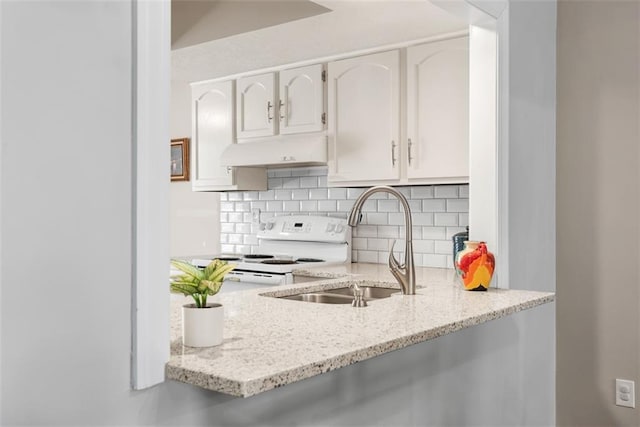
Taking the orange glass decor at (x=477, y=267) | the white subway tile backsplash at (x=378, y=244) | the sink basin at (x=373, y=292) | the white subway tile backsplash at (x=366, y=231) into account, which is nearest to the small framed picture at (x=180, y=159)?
the white subway tile backsplash at (x=366, y=231)

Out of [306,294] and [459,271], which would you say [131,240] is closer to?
[306,294]

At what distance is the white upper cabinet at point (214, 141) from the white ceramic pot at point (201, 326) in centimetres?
295

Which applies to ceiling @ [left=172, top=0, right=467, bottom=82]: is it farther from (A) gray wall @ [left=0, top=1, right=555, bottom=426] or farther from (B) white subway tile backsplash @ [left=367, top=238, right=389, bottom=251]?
(A) gray wall @ [left=0, top=1, right=555, bottom=426]

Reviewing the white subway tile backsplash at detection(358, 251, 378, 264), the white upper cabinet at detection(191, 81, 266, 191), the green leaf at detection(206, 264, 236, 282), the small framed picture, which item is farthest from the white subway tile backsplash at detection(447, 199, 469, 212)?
the green leaf at detection(206, 264, 236, 282)

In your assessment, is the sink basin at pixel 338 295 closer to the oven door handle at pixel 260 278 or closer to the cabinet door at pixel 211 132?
the oven door handle at pixel 260 278

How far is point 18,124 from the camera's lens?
3.76 ft

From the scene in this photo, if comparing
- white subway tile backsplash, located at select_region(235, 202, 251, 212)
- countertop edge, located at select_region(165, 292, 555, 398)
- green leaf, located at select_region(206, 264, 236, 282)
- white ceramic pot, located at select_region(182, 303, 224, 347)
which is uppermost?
white subway tile backsplash, located at select_region(235, 202, 251, 212)

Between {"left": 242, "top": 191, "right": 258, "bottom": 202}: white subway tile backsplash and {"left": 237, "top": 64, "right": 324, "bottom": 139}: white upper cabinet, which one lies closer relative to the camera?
{"left": 237, "top": 64, "right": 324, "bottom": 139}: white upper cabinet

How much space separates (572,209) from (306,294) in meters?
1.62

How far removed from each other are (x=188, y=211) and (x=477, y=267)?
3021mm

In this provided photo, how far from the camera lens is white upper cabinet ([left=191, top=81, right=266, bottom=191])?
4.41 meters

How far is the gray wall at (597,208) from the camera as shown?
3213 millimetres

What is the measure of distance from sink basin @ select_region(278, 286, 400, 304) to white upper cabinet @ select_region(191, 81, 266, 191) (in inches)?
68.5

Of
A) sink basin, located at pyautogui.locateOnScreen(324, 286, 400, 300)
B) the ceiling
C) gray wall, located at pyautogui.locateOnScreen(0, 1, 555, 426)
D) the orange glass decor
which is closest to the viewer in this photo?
gray wall, located at pyautogui.locateOnScreen(0, 1, 555, 426)
